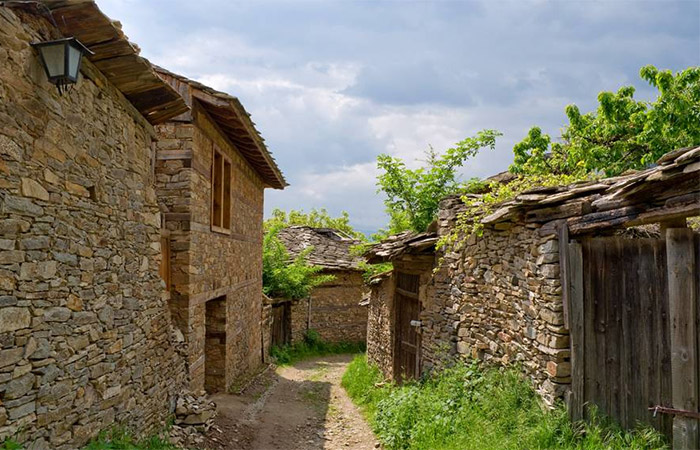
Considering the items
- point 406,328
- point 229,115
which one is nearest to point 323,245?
point 406,328

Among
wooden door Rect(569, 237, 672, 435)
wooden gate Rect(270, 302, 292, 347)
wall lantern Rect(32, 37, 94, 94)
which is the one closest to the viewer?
wall lantern Rect(32, 37, 94, 94)

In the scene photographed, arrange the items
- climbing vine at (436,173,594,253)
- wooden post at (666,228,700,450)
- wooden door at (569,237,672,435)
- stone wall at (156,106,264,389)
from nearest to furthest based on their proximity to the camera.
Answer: wooden post at (666,228,700,450) → wooden door at (569,237,672,435) → climbing vine at (436,173,594,253) → stone wall at (156,106,264,389)

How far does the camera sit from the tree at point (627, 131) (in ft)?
35.9

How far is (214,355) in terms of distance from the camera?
31.0 ft

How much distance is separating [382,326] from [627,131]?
7.90m

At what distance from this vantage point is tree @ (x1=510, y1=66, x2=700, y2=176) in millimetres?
10938

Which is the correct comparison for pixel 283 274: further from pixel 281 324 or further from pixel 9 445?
pixel 9 445

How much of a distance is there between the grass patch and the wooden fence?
424 cm

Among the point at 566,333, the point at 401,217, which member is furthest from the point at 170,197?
the point at 401,217

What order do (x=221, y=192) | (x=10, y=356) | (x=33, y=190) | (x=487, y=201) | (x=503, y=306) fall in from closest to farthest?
(x=10, y=356) → (x=33, y=190) → (x=503, y=306) → (x=487, y=201) → (x=221, y=192)

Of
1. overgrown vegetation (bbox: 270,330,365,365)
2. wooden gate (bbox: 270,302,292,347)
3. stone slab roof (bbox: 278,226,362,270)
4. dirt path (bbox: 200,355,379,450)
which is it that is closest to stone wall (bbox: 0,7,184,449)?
dirt path (bbox: 200,355,379,450)

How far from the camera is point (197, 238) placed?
782 centimetres

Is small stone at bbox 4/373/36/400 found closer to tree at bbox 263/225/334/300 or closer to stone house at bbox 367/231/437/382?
stone house at bbox 367/231/437/382

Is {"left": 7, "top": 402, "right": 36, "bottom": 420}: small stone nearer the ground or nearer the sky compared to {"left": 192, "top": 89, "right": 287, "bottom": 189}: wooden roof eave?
nearer the ground
